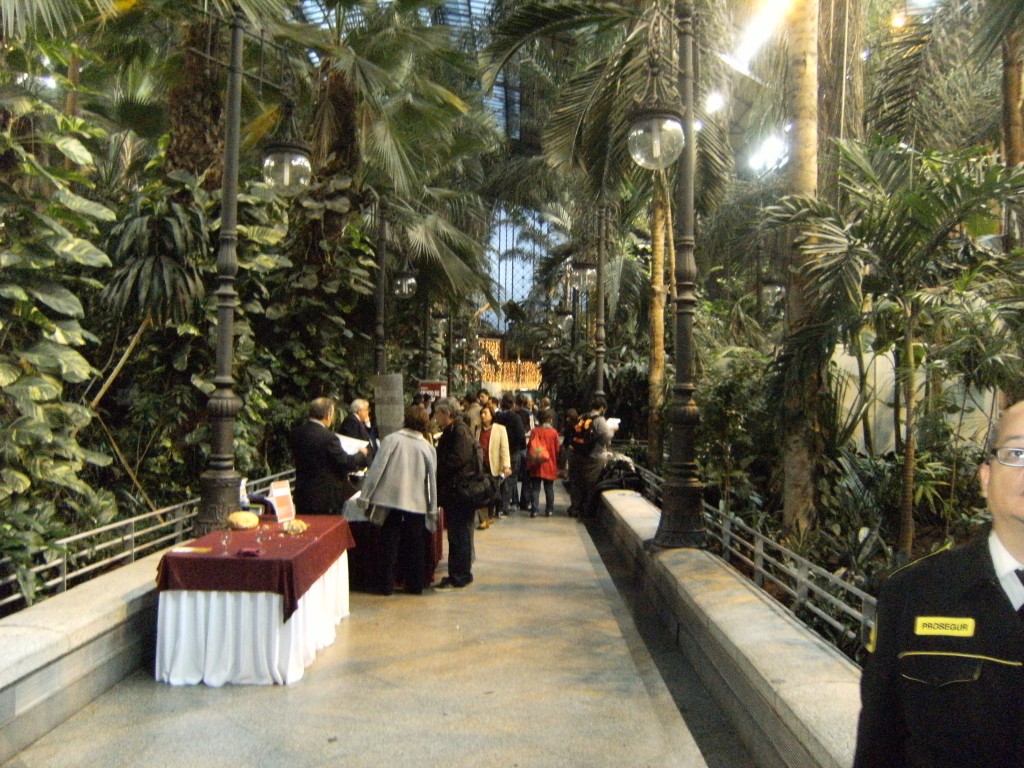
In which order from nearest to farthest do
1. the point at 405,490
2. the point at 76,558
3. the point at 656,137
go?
the point at 76,558 → the point at 405,490 → the point at 656,137

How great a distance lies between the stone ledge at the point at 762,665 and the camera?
11.4 ft

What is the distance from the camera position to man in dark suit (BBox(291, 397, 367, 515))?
23.6 feet

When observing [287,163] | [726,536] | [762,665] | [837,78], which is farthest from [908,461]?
[287,163]

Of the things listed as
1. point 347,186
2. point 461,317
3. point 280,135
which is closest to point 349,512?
point 280,135

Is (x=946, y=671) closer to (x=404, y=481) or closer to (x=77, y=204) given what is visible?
(x=404, y=481)

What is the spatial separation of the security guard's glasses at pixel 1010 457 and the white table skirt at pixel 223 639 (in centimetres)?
428

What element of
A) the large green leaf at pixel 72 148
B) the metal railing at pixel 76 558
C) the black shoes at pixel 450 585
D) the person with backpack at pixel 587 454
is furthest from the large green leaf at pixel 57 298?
the person with backpack at pixel 587 454

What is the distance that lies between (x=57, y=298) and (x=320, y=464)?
2.23m

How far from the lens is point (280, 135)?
923 centimetres

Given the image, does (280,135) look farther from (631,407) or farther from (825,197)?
(631,407)

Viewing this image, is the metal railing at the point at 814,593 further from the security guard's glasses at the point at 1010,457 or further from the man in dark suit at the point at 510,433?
the man in dark suit at the point at 510,433

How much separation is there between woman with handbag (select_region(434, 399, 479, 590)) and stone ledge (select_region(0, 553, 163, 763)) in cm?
280

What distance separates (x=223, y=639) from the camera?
208 inches

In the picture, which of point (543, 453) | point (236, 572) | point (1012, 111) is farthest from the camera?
point (543, 453)
